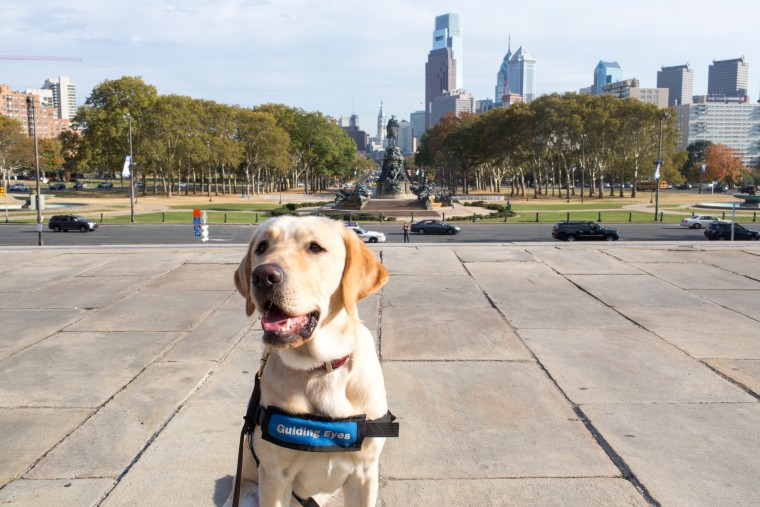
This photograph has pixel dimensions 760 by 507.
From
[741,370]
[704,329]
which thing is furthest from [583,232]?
[741,370]

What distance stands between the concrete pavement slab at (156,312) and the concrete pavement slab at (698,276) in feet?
30.8


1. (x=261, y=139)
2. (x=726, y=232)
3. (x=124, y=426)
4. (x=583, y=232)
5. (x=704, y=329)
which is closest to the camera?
(x=124, y=426)

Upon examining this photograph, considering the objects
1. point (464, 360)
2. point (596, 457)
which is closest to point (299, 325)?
point (596, 457)

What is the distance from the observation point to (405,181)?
65062 millimetres

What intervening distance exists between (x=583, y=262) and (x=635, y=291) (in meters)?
3.07

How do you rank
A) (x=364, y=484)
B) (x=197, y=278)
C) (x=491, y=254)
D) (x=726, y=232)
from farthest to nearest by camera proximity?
(x=726, y=232), (x=491, y=254), (x=197, y=278), (x=364, y=484)

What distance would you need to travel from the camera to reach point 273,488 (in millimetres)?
3080

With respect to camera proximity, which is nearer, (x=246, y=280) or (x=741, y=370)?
(x=246, y=280)

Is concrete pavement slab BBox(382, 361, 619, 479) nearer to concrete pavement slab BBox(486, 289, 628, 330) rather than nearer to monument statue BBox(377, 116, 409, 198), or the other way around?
concrete pavement slab BBox(486, 289, 628, 330)

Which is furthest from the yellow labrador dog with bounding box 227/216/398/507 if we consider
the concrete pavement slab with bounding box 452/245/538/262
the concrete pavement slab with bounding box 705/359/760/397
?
the concrete pavement slab with bounding box 452/245/538/262

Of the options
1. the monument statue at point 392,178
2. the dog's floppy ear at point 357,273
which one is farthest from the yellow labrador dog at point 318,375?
the monument statue at point 392,178

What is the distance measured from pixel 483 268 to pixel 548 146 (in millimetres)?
68255

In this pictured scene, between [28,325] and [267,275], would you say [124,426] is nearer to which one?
[267,275]

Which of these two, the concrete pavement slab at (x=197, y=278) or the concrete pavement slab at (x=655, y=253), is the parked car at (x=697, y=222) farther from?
the concrete pavement slab at (x=197, y=278)
